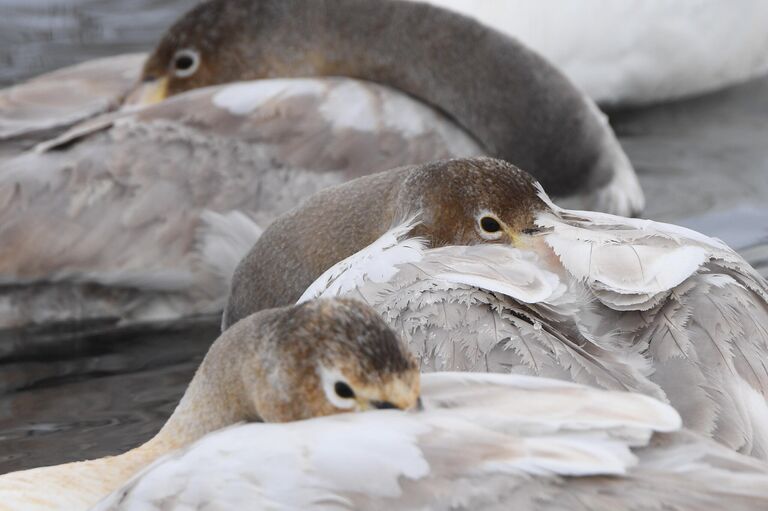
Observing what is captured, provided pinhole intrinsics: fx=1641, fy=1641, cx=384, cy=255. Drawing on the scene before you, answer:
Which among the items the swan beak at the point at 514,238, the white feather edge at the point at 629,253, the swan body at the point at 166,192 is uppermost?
the white feather edge at the point at 629,253

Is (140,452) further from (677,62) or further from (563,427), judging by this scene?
(677,62)

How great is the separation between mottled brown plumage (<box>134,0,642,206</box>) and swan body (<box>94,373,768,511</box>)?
3.22 metres

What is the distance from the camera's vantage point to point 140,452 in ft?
11.7

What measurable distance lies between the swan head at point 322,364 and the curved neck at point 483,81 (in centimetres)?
278

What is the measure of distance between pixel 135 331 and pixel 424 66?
4.84 ft

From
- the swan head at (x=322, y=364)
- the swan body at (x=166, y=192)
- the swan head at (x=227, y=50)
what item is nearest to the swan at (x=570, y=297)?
the swan head at (x=322, y=364)

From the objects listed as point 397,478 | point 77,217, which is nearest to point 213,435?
point 397,478

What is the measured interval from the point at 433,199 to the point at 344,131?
1.65 metres

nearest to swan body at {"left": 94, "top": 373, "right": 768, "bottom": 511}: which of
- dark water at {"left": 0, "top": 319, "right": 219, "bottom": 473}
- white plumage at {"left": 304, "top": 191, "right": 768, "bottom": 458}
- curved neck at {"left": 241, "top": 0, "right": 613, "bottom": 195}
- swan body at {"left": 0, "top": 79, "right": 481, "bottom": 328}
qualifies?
white plumage at {"left": 304, "top": 191, "right": 768, "bottom": 458}

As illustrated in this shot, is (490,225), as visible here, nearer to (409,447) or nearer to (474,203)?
(474,203)

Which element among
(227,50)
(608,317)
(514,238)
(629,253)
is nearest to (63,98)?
(227,50)

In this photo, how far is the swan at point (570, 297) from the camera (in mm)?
3268

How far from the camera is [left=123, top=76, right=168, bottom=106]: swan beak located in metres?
6.20

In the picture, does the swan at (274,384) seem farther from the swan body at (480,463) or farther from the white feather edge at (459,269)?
the white feather edge at (459,269)
